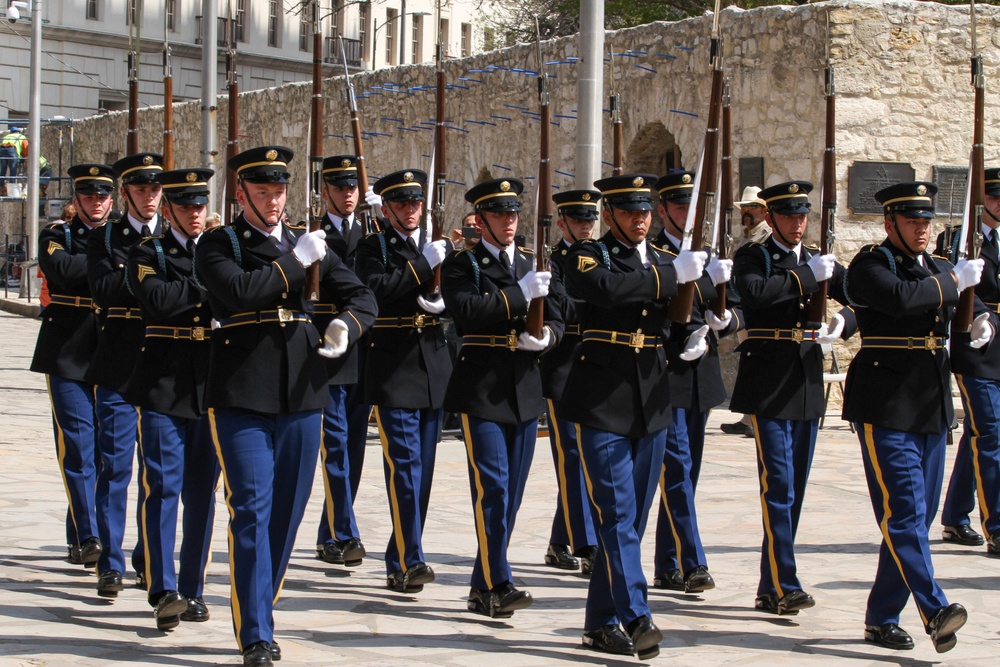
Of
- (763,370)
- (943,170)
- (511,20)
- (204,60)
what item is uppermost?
(511,20)

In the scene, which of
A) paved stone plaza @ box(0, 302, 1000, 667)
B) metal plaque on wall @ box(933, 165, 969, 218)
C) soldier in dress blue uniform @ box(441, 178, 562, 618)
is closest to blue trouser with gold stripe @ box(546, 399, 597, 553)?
paved stone plaza @ box(0, 302, 1000, 667)

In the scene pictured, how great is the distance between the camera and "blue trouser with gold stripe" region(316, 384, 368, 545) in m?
7.43

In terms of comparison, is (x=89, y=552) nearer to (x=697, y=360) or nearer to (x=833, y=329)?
(x=697, y=360)

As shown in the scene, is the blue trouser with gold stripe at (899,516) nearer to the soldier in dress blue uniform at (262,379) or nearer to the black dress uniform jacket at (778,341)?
the black dress uniform jacket at (778,341)

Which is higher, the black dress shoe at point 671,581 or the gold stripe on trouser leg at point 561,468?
the gold stripe on trouser leg at point 561,468

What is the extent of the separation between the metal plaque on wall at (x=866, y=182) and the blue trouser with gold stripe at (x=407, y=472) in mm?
6822

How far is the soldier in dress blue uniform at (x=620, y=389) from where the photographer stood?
5.73 metres

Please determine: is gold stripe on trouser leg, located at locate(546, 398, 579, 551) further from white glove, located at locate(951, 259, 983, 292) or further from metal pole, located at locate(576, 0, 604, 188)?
metal pole, located at locate(576, 0, 604, 188)

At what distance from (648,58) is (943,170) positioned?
305cm

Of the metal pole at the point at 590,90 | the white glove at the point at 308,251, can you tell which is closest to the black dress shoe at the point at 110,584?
the white glove at the point at 308,251

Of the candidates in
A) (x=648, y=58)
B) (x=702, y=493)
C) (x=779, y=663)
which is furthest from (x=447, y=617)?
(x=648, y=58)

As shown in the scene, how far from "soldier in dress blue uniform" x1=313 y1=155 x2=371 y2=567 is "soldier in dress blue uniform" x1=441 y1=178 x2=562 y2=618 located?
3.08ft

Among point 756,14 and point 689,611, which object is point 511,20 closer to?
point 756,14

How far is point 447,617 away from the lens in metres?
6.35
